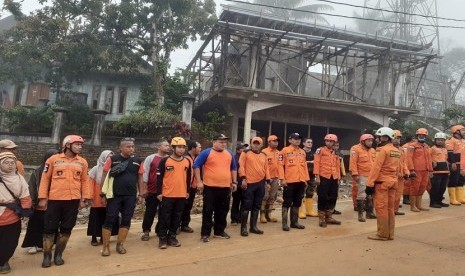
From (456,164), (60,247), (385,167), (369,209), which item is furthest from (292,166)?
(456,164)

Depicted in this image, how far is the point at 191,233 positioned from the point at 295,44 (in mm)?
11579

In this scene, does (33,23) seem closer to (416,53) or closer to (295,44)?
(295,44)

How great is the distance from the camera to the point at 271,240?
5949 millimetres

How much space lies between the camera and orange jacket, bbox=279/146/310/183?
678 centimetres

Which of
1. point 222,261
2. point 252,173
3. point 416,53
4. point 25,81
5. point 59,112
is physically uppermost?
point 416,53

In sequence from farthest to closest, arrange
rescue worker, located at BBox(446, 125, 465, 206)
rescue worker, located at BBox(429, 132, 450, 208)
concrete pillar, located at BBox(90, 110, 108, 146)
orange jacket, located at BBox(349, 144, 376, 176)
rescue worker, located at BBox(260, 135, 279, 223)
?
concrete pillar, located at BBox(90, 110, 108, 146)
rescue worker, located at BBox(446, 125, 465, 206)
rescue worker, located at BBox(429, 132, 450, 208)
orange jacket, located at BBox(349, 144, 376, 176)
rescue worker, located at BBox(260, 135, 279, 223)

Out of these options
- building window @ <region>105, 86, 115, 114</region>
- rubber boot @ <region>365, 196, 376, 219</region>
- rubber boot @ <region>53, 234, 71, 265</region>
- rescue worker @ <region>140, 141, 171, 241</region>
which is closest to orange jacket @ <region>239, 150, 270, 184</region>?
rescue worker @ <region>140, 141, 171, 241</region>

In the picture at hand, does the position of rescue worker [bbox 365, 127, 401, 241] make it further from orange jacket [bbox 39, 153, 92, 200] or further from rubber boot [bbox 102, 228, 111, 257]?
orange jacket [bbox 39, 153, 92, 200]

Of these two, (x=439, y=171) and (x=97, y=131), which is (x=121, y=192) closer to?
(x=439, y=171)

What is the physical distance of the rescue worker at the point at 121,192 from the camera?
5223mm

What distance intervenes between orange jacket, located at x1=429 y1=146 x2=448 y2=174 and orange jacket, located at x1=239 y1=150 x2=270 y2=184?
4611 millimetres

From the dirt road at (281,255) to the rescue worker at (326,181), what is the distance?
35cm

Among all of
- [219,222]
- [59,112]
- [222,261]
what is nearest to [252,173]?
[219,222]

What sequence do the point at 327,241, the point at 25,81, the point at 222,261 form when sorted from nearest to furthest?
the point at 222,261 < the point at 327,241 < the point at 25,81
